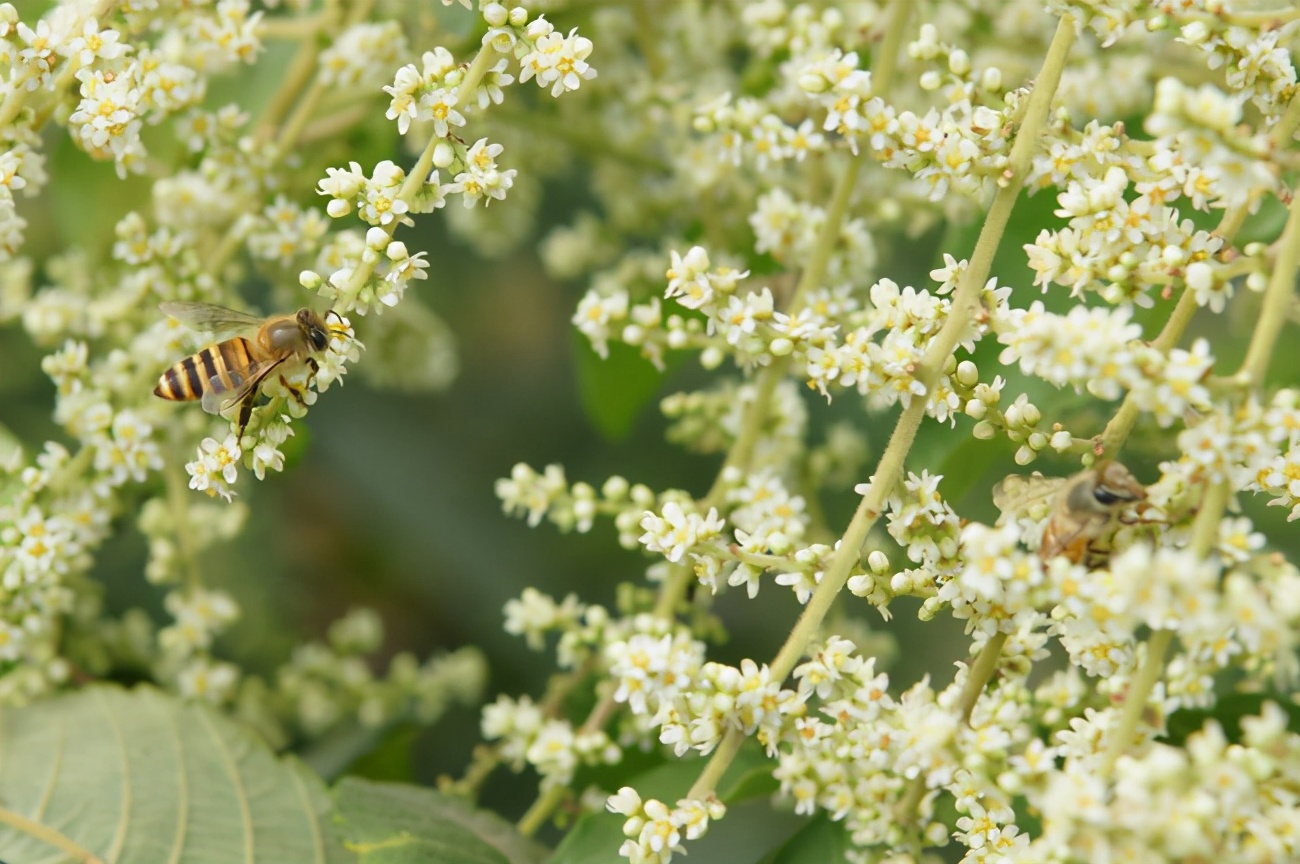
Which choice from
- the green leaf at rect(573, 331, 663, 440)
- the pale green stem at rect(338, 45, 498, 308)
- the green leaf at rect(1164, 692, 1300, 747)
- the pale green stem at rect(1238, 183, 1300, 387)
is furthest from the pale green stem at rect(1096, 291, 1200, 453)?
the green leaf at rect(573, 331, 663, 440)

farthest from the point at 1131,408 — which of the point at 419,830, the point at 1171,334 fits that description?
the point at 419,830

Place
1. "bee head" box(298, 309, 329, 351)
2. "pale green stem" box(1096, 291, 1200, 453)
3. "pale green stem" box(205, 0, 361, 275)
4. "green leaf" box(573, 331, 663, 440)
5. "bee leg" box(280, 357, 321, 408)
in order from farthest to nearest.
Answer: "green leaf" box(573, 331, 663, 440) < "pale green stem" box(205, 0, 361, 275) < "bee head" box(298, 309, 329, 351) < "bee leg" box(280, 357, 321, 408) < "pale green stem" box(1096, 291, 1200, 453)

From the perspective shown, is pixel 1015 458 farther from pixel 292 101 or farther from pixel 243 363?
pixel 292 101

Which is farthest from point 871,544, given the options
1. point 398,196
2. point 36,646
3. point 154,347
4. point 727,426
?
point 36,646

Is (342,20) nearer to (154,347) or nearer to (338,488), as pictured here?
(154,347)

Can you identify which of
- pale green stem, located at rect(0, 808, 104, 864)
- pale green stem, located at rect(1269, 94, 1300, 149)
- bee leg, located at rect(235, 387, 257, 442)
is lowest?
Answer: pale green stem, located at rect(0, 808, 104, 864)

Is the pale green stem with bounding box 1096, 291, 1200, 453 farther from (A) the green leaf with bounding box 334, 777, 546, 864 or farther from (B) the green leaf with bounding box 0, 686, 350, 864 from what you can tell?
(B) the green leaf with bounding box 0, 686, 350, 864
